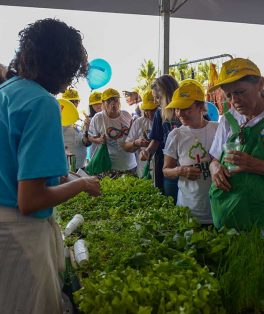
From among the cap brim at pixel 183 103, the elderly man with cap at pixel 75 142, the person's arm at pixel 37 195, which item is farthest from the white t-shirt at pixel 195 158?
the elderly man with cap at pixel 75 142

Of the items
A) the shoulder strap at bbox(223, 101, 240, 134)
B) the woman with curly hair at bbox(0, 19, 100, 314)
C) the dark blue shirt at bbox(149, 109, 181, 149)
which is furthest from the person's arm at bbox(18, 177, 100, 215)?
the dark blue shirt at bbox(149, 109, 181, 149)

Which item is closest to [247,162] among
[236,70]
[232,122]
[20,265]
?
[232,122]

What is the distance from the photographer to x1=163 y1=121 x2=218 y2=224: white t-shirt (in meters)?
2.78

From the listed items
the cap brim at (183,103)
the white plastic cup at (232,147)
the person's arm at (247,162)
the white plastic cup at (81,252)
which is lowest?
the white plastic cup at (81,252)

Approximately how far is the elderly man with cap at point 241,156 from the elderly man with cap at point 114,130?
2646 mm

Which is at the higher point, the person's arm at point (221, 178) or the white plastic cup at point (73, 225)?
the person's arm at point (221, 178)

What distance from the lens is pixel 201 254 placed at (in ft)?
5.48

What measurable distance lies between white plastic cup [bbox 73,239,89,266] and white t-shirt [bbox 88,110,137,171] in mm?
2780

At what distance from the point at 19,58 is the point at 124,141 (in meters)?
3.32

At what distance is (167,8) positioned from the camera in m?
5.36

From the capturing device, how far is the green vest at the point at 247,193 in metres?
1.96

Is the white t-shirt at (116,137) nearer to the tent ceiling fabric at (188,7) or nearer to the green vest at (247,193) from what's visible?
the tent ceiling fabric at (188,7)

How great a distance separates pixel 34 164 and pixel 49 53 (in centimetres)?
41

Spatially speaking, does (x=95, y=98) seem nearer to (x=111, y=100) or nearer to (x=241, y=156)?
(x=111, y=100)
